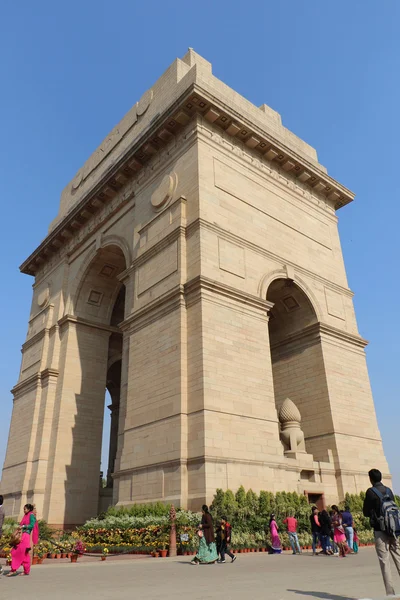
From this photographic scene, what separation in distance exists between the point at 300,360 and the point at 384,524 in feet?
45.5

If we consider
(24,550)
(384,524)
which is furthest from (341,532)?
(24,550)

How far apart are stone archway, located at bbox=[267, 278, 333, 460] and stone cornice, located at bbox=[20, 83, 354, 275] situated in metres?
6.11

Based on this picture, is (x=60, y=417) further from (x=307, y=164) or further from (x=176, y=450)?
(x=307, y=164)

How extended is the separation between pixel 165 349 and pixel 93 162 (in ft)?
53.7

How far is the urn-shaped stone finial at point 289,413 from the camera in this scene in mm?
17250

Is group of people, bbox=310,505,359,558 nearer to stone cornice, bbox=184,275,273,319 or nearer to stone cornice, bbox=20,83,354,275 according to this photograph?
stone cornice, bbox=184,275,273,319

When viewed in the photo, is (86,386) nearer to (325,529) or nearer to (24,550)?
(325,529)

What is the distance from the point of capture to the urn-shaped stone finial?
56.6 feet

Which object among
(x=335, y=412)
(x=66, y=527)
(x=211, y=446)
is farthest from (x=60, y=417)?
(x=335, y=412)

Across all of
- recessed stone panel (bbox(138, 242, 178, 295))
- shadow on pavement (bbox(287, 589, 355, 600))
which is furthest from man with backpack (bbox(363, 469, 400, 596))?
recessed stone panel (bbox(138, 242, 178, 295))

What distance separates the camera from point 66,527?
19.4 m

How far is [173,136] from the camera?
20078 millimetres

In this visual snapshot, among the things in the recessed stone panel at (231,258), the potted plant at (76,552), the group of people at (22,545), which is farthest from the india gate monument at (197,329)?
the group of people at (22,545)

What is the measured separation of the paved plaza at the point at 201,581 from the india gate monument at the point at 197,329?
155 inches
